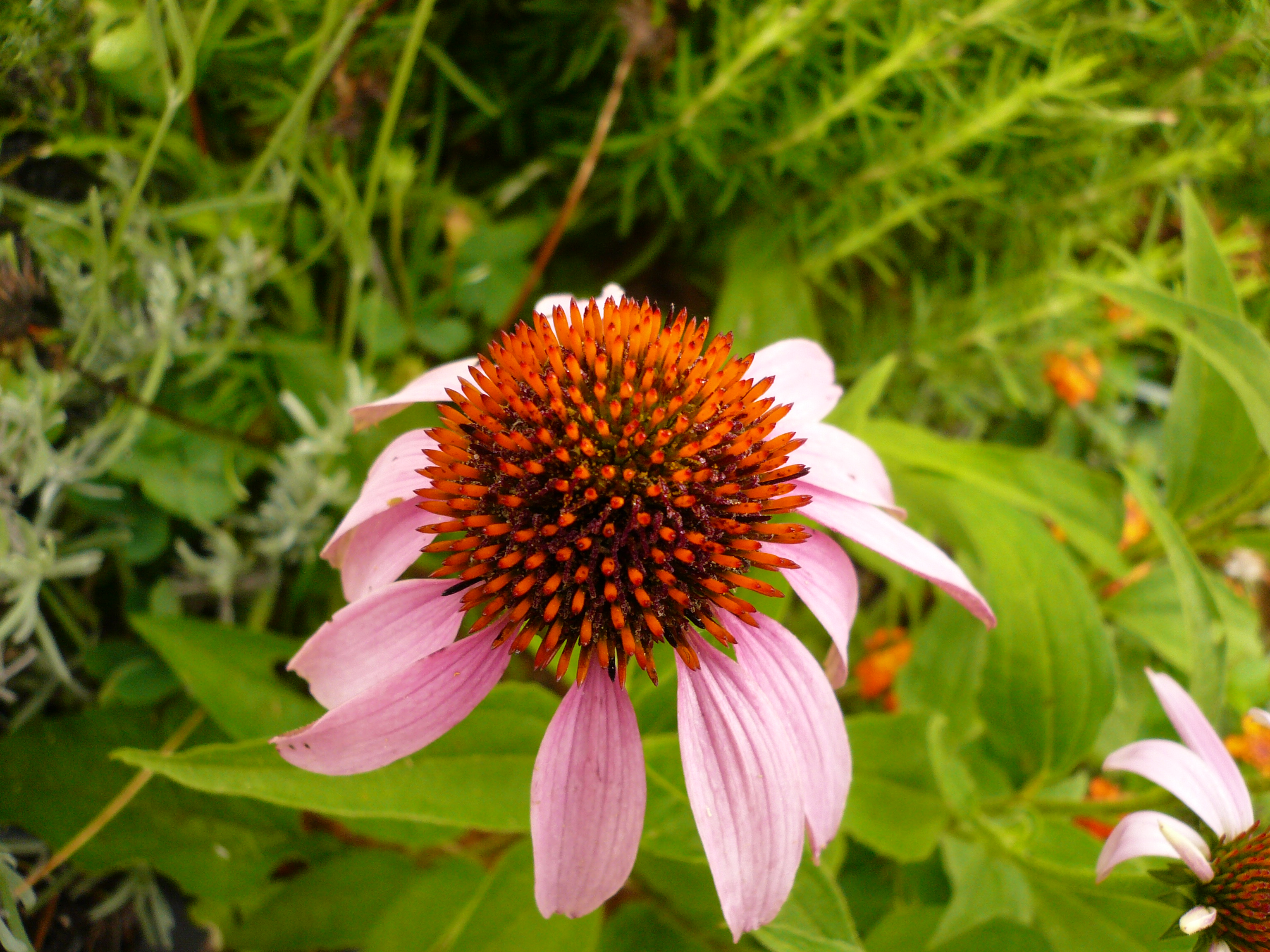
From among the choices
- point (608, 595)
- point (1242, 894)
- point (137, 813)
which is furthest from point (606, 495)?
point (137, 813)

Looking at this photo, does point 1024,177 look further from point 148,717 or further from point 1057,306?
point 148,717

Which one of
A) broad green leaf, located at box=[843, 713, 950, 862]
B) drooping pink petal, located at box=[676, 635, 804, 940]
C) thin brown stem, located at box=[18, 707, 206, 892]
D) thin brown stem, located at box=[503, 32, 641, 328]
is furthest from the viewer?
thin brown stem, located at box=[503, 32, 641, 328]

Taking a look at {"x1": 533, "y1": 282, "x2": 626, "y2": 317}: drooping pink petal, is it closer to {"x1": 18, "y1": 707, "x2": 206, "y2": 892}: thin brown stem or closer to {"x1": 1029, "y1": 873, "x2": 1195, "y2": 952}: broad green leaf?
{"x1": 18, "y1": 707, "x2": 206, "y2": 892}: thin brown stem

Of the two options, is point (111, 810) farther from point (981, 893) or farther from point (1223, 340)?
point (1223, 340)

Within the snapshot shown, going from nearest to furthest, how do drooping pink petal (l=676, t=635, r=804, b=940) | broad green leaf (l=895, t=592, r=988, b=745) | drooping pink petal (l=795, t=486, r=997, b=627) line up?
drooping pink petal (l=676, t=635, r=804, b=940) → drooping pink petal (l=795, t=486, r=997, b=627) → broad green leaf (l=895, t=592, r=988, b=745)

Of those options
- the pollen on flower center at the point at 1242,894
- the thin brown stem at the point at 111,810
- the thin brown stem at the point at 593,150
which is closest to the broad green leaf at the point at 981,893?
the pollen on flower center at the point at 1242,894

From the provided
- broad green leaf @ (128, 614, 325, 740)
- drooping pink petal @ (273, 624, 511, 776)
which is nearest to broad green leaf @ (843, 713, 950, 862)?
drooping pink petal @ (273, 624, 511, 776)
